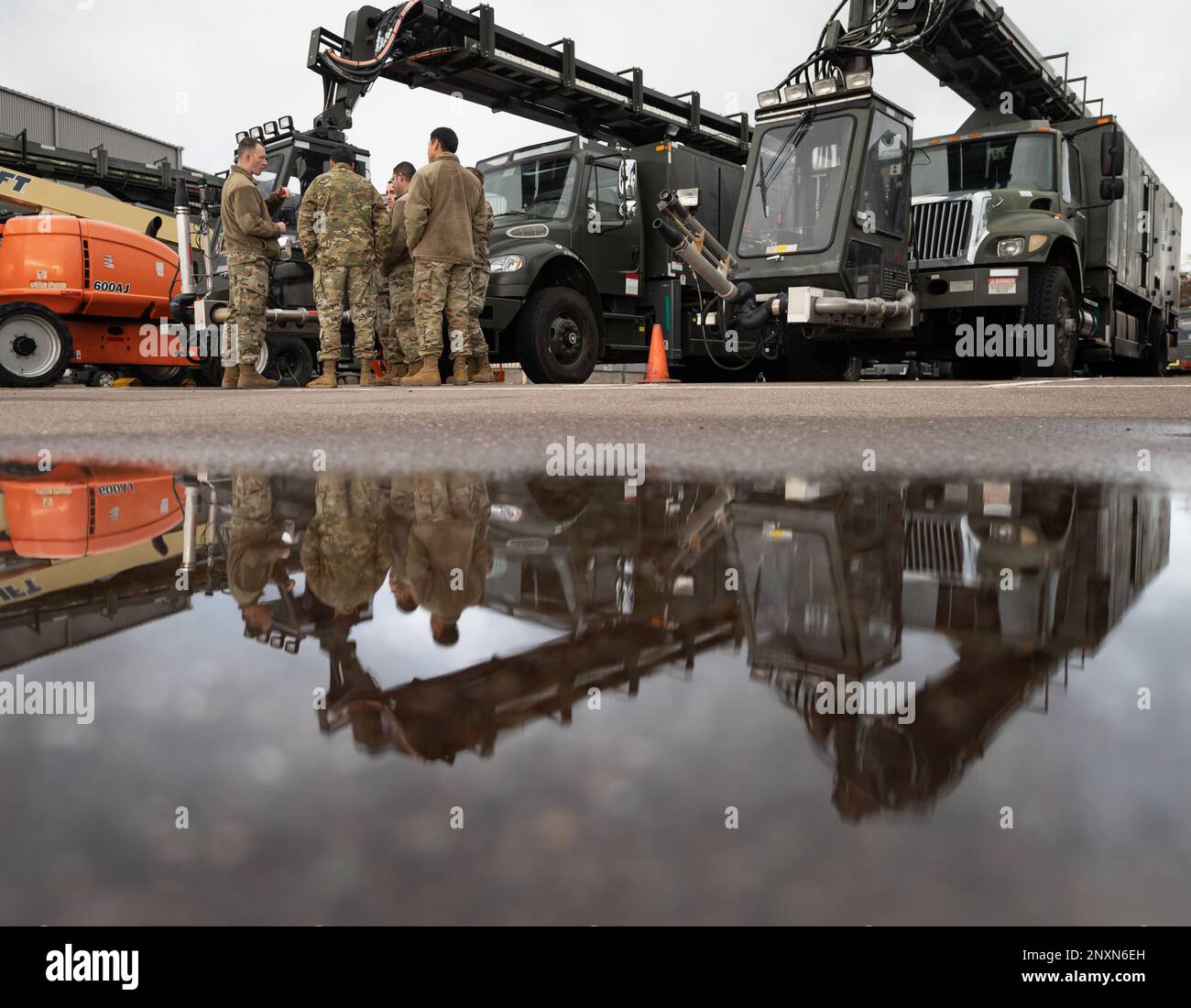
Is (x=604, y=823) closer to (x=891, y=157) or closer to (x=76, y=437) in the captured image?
(x=76, y=437)

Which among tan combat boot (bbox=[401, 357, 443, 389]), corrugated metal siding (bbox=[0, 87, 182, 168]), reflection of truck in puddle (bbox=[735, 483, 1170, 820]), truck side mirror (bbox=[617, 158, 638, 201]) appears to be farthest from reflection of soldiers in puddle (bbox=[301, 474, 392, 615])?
corrugated metal siding (bbox=[0, 87, 182, 168])

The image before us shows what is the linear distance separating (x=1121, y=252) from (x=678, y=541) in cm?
1047

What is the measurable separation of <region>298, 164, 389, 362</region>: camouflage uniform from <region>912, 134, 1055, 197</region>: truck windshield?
Answer: 15.8 ft

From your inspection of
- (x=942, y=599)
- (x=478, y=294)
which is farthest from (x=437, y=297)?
(x=942, y=599)

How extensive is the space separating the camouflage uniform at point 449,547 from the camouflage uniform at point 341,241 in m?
6.06

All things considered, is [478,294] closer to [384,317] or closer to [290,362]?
[384,317]

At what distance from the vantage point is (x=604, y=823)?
0.41m

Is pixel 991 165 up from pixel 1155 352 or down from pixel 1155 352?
up

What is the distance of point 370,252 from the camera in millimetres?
7098

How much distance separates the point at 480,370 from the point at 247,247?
190cm

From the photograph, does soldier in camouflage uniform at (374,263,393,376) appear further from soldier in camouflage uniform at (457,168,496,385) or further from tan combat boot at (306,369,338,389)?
soldier in camouflage uniform at (457,168,496,385)

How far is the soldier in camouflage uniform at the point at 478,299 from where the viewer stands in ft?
23.6

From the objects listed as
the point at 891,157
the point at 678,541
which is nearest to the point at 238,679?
the point at 678,541
